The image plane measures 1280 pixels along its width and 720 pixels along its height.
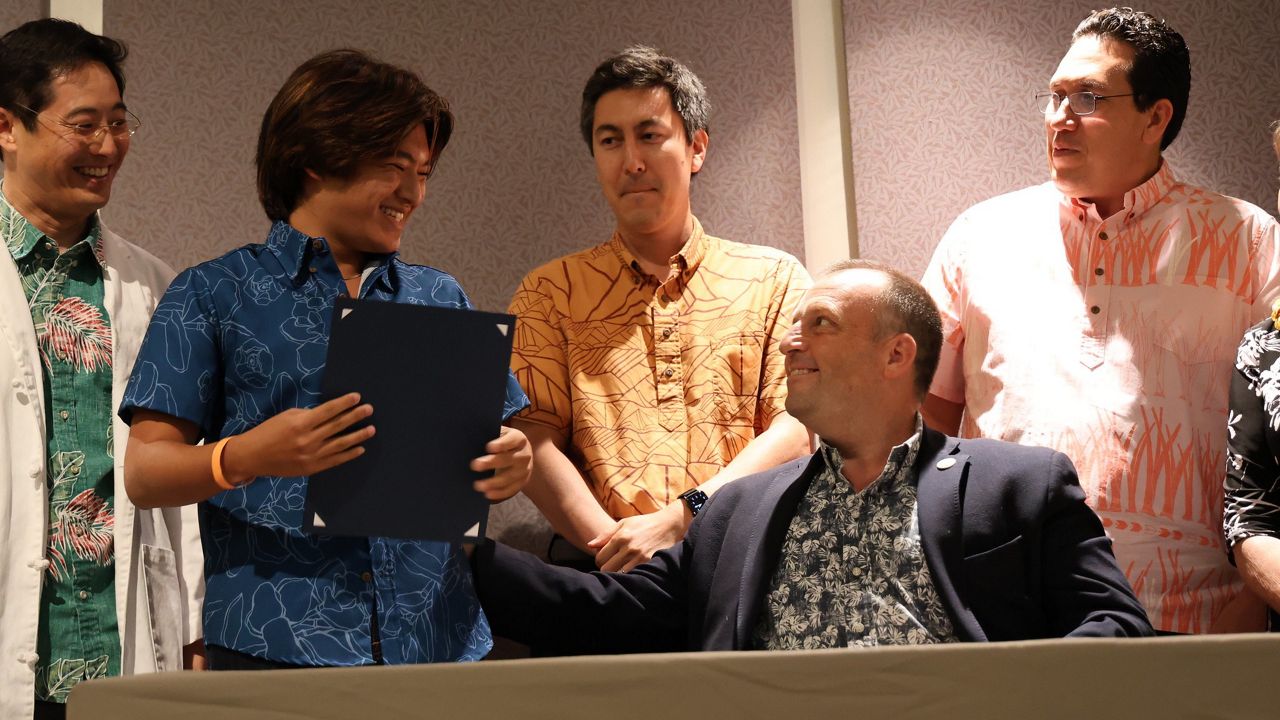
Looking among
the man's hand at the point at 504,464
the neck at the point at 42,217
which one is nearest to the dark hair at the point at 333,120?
the man's hand at the point at 504,464

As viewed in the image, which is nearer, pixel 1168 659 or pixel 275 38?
pixel 1168 659

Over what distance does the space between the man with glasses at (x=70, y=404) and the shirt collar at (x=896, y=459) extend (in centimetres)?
110

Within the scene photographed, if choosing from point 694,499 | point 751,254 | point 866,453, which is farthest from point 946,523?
point 751,254

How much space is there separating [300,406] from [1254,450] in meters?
1.63

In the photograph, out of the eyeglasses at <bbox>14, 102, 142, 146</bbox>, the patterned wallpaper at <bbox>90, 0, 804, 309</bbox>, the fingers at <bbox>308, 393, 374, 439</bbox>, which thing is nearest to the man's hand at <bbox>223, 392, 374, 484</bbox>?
the fingers at <bbox>308, 393, 374, 439</bbox>

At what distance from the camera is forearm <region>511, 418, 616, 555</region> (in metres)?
2.46

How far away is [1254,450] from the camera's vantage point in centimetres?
240

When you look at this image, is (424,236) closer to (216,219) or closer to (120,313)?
(216,219)

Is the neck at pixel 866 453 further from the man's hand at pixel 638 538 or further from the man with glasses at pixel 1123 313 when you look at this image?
the man with glasses at pixel 1123 313

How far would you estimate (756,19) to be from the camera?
11.2ft

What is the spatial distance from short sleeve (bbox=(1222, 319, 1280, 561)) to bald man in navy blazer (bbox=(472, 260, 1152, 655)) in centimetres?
51

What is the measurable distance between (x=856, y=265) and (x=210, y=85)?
1846 mm

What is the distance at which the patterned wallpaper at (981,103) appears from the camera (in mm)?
3219

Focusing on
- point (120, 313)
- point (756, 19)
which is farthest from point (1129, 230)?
point (120, 313)
